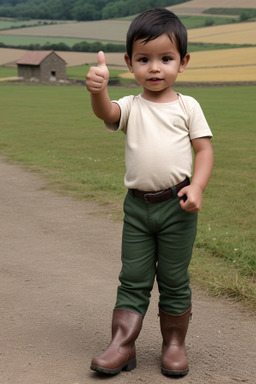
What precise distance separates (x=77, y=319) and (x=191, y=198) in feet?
5.17

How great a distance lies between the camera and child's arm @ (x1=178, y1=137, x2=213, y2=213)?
333 centimetres

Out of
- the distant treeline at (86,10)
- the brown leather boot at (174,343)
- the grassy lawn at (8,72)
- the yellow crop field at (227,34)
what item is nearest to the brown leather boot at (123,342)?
the brown leather boot at (174,343)

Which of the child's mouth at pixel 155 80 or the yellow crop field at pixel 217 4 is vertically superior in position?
the child's mouth at pixel 155 80

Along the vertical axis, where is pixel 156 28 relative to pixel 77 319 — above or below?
above

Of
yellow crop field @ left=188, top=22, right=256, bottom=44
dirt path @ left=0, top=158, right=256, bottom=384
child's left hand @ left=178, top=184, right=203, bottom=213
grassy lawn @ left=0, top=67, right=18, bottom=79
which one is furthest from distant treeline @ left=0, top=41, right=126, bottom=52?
Answer: child's left hand @ left=178, top=184, right=203, bottom=213

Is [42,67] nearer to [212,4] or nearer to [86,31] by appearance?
[86,31]

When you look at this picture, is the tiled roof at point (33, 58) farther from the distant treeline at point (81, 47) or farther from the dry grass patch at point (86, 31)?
the dry grass patch at point (86, 31)

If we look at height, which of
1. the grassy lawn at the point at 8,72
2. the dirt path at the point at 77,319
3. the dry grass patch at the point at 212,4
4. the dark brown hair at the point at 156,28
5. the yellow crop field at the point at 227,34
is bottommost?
Result: the grassy lawn at the point at 8,72

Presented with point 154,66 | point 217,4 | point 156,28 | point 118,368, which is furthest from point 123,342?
point 217,4

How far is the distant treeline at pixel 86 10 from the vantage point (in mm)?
110062

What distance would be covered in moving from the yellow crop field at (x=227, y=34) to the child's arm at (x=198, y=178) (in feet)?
252

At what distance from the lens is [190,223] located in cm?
355

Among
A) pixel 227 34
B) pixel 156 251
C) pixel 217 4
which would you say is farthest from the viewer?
pixel 217 4

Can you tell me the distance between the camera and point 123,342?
3.60 m
